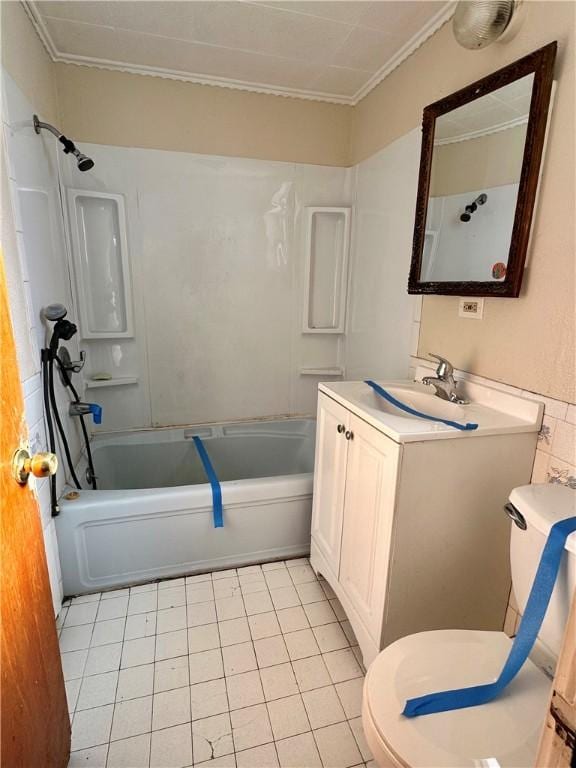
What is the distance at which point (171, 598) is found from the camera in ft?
5.78

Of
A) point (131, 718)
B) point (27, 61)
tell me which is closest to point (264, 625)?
point (131, 718)

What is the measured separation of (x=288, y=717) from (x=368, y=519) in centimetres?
68

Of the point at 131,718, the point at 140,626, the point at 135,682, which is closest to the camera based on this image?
the point at 131,718

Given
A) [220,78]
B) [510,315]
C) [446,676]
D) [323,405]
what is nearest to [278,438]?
[323,405]

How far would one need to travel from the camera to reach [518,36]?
4.26 ft

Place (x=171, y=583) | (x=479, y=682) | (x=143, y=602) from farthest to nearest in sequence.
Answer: (x=171, y=583)
(x=143, y=602)
(x=479, y=682)

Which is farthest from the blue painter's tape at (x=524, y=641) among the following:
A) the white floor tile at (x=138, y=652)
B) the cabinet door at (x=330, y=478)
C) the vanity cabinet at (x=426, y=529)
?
the white floor tile at (x=138, y=652)

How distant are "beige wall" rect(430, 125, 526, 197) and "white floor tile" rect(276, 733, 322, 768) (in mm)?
1903

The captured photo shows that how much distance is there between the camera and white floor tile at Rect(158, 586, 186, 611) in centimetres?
172

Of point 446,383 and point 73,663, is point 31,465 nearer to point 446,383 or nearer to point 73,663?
point 73,663

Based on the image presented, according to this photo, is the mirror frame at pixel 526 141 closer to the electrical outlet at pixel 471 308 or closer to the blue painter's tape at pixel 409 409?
the electrical outlet at pixel 471 308

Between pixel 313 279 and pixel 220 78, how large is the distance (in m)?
1.22

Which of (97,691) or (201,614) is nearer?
(97,691)

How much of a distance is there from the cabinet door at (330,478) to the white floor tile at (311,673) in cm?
32
